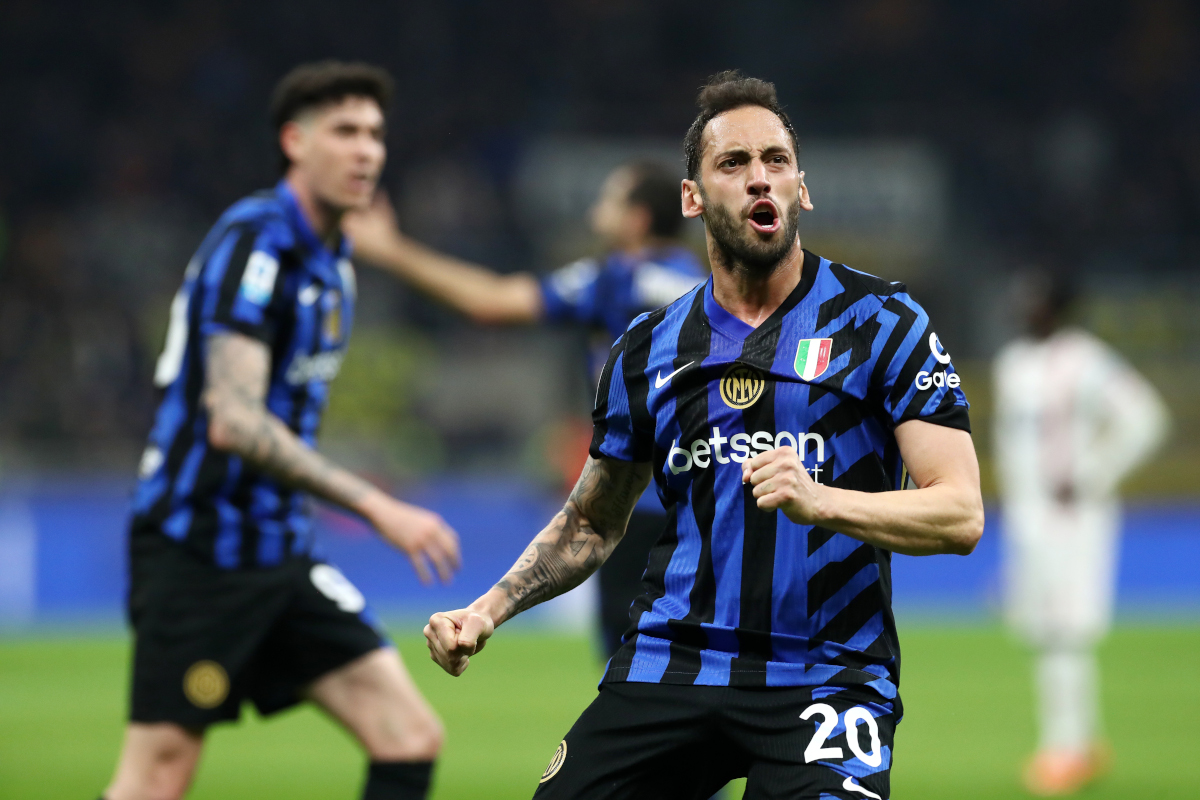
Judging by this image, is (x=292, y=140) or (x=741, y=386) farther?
(x=292, y=140)

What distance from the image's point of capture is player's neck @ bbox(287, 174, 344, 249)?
15.5 ft

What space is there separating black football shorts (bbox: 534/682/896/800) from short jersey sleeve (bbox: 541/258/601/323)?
2553mm

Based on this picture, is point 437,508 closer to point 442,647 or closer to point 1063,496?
point 1063,496

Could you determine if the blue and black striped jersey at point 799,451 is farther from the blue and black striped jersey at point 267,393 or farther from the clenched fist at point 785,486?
the blue and black striped jersey at point 267,393

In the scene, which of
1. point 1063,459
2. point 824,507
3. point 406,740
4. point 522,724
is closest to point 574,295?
point 406,740

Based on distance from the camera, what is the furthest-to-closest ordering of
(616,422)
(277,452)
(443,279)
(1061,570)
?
(1061,570) → (443,279) → (277,452) → (616,422)

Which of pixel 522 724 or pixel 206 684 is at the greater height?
pixel 522 724

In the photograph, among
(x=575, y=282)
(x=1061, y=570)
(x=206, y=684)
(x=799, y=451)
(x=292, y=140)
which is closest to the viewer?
(x=799, y=451)

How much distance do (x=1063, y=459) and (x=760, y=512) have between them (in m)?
5.47

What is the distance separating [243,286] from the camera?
4.41 metres

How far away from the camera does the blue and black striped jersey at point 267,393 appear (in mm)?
4453

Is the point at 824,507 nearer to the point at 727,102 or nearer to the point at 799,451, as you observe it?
the point at 799,451

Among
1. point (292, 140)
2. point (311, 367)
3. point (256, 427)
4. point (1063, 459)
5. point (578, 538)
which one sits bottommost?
point (578, 538)

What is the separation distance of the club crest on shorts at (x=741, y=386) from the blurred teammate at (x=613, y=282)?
84.0 inches
